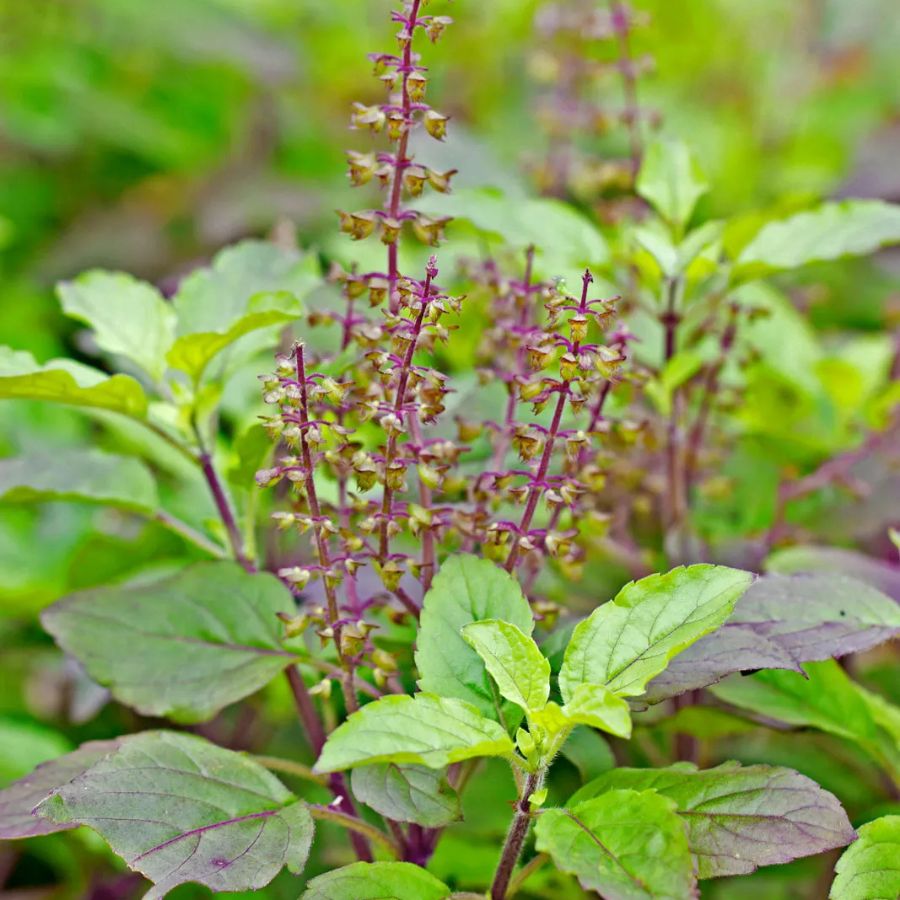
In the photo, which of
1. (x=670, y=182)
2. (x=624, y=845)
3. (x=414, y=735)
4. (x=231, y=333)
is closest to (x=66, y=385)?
(x=231, y=333)

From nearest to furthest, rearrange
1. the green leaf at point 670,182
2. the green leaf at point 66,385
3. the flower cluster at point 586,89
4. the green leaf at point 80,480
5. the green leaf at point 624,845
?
the green leaf at point 624,845 → the green leaf at point 66,385 → the green leaf at point 80,480 → the green leaf at point 670,182 → the flower cluster at point 586,89

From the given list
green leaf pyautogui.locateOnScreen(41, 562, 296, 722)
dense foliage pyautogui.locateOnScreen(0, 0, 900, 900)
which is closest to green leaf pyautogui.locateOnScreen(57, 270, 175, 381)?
dense foliage pyautogui.locateOnScreen(0, 0, 900, 900)

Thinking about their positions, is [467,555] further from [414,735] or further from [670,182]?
[670,182]

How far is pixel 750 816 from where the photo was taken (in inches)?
33.4

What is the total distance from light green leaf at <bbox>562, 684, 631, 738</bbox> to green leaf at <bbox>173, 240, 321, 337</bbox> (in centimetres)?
59

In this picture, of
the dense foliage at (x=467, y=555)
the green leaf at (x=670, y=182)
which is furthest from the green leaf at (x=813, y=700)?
the green leaf at (x=670, y=182)

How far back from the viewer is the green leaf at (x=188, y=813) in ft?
2.69

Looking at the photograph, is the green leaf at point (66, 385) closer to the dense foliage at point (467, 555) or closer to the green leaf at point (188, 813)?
the dense foliage at point (467, 555)

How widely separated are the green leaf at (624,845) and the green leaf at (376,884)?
12 cm

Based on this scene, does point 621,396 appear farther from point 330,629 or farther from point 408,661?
point 330,629

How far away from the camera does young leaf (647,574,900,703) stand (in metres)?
0.87

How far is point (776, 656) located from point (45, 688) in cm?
131

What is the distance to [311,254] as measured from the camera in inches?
50.2

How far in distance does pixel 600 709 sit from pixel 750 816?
175 mm
